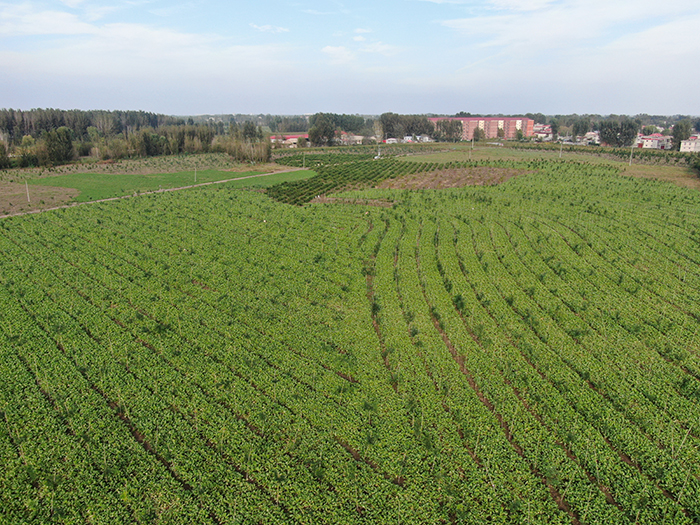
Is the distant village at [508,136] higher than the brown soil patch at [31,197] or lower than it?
higher

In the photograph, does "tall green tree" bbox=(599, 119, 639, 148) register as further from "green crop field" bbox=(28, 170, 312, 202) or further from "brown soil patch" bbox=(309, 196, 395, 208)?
"brown soil patch" bbox=(309, 196, 395, 208)

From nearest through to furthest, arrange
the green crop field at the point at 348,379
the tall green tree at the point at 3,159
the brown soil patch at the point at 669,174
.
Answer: the green crop field at the point at 348,379, the brown soil patch at the point at 669,174, the tall green tree at the point at 3,159

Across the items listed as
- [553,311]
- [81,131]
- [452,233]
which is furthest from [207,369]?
[81,131]

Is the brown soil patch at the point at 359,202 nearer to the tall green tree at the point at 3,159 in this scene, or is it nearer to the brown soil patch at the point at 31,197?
the brown soil patch at the point at 31,197

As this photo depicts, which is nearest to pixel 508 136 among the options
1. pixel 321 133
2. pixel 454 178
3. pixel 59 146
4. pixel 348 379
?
pixel 321 133

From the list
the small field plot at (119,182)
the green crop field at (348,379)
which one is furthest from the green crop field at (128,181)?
the green crop field at (348,379)

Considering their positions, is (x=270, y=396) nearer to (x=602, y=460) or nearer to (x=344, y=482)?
(x=344, y=482)

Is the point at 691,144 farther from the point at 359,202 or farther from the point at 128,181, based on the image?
the point at 128,181
